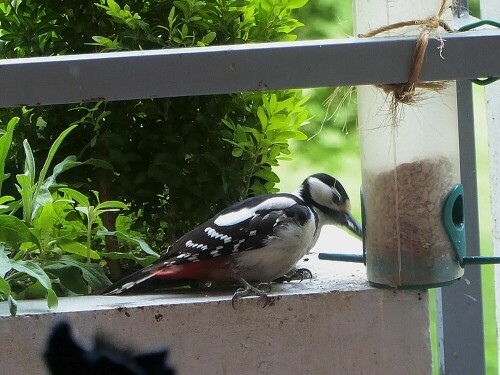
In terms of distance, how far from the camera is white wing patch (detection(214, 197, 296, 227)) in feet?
6.15

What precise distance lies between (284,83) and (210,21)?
956 millimetres

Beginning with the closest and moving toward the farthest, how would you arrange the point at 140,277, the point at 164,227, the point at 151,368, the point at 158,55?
1. the point at 158,55
2. the point at 151,368
3. the point at 140,277
4. the point at 164,227

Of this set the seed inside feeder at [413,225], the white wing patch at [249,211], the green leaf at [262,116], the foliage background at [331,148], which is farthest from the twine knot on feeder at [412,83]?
the foliage background at [331,148]

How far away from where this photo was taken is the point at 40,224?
6.22ft

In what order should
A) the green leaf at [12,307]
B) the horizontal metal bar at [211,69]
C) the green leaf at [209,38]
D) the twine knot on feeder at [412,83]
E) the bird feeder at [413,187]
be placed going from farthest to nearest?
1. the green leaf at [209,38]
2. the bird feeder at [413,187]
3. the green leaf at [12,307]
4. the twine knot on feeder at [412,83]
5. the horizontal metal bar at [211,69]

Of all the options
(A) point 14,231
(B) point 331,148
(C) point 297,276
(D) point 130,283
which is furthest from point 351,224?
(B) point 331,148

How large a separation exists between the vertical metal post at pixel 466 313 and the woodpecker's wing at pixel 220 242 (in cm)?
35

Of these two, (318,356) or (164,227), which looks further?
(164,227)

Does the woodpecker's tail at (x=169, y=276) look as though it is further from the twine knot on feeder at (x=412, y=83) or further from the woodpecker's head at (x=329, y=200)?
the twine knot on feeder at (x=412, y=83)

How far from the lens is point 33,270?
1.74m

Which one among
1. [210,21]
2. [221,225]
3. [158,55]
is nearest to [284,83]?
[158,55]

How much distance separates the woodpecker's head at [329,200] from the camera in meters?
2.01

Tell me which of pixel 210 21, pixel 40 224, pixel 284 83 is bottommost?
pixel 40 224

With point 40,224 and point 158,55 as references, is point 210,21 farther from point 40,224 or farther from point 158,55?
point 158,55
